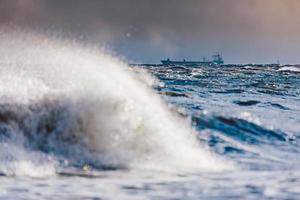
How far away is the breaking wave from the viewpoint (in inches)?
399

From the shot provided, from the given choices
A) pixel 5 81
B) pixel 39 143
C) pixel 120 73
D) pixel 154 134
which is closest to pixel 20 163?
pixel 39 143

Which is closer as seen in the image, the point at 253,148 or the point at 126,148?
the point at 126,148

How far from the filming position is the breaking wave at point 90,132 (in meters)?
10.1

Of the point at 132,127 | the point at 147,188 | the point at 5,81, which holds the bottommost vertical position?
the point at 147,188

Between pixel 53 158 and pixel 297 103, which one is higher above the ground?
pixel 297 103

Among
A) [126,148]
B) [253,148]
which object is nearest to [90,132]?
[126,148]

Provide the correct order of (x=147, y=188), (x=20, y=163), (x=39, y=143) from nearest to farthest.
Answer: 1. (x=147, y=188)
2. (x=20, y=163)
3. (x=39, y=143)

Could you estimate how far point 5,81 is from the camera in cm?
1703

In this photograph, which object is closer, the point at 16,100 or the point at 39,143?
the point at 39,143

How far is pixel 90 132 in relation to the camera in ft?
38.2

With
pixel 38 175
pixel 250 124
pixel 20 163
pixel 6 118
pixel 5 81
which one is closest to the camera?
pixel 38 175

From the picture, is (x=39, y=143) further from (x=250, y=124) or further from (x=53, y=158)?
(x=250, y=124)

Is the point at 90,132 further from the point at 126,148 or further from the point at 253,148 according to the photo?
the point at 253,148

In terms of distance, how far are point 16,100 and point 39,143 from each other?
2.43 meters
